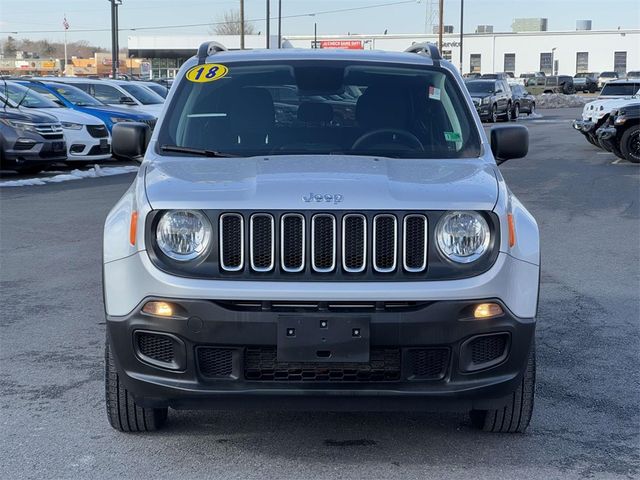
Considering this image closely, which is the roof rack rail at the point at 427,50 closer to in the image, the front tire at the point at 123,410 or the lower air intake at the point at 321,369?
the lower air intake at the point at 321,369

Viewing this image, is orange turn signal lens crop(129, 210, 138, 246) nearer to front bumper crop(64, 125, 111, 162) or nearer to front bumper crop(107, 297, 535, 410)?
front bumper crop(107, 297, 535, 410)

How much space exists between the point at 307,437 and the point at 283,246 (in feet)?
3.73

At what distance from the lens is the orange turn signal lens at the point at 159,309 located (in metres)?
4.03

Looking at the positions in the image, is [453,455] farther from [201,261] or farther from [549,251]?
[549,251]

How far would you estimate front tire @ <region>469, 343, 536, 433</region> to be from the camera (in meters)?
4.50

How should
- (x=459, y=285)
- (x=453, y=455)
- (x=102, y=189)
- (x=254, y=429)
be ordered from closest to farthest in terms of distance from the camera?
(x=459, y=285), (x=453, y=455), (x=254, y=429), (x=102, y=189)

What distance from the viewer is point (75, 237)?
10766mm

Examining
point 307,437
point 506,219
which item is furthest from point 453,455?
point 506,219

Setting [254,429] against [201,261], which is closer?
[201,261]

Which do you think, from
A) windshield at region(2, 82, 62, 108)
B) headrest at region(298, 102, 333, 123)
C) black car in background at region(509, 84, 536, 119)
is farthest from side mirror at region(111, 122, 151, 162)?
black car in background at region(509, 84, 536, 119)

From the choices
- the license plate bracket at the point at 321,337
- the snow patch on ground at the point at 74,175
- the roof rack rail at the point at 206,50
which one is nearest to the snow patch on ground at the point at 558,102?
the snow patch on ground at the point at 74,175

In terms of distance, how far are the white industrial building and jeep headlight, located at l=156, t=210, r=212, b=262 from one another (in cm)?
8703

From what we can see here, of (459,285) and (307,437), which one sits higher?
(459,285)

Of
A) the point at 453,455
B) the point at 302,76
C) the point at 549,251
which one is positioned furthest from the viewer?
the point at 549,251
